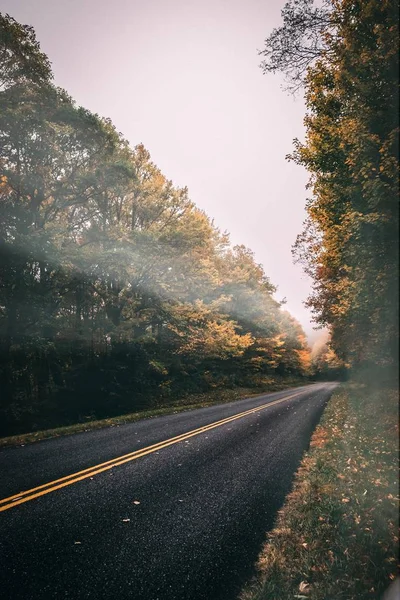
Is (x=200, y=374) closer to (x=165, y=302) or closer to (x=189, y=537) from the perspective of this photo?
(x=165, y=302)

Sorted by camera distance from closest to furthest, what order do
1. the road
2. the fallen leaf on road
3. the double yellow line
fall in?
the fallen leaf on road → the road → the double yellow line

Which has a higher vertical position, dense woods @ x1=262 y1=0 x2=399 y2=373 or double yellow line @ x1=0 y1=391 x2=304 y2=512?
dense woods @ x1=262 y1=0 x2=399 y2=373

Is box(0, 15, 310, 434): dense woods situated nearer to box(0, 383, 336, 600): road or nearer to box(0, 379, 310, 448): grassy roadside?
box(0, 379, 310, 448): grassy roadside

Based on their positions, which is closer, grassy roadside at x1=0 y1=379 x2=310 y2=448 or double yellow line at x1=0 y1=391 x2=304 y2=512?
double yellow line at x1=0 y1=391 x2=304 y2=512

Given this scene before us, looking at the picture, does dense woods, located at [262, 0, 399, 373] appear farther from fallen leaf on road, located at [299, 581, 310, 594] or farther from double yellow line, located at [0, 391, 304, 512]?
double yellow line, located at [0, 391, 304, 512]

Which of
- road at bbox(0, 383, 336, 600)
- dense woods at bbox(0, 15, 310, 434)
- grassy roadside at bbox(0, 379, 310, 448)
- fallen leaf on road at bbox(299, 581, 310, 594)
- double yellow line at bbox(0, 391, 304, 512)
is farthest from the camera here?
dense woods at bbox(0, 15, 310, 434)

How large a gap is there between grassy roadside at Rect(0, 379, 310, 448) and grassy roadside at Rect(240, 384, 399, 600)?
25.6ft

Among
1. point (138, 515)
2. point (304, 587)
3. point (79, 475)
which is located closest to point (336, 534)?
point (304, 587)

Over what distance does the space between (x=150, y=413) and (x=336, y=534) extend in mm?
10917

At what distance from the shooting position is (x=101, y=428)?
9961 mm

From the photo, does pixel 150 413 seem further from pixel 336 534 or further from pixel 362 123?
pixel 362 123

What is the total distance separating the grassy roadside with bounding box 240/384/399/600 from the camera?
255 centimetres

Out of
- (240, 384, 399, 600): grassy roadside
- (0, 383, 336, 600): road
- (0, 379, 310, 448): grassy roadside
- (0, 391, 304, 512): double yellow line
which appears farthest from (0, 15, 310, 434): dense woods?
(240, 384, 399, 600): grassy roadside

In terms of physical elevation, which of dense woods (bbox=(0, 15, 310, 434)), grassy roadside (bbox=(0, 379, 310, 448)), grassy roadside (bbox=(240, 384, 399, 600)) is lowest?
grassy roadside (bbox=(0, 379, 310, 448))
